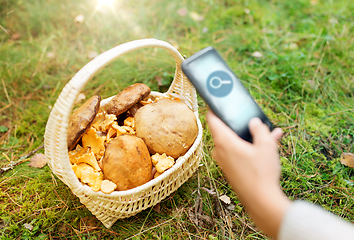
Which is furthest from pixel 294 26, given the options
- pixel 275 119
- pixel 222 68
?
pixel 222 68

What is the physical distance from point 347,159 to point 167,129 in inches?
80.1

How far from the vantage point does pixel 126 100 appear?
213 centimetres

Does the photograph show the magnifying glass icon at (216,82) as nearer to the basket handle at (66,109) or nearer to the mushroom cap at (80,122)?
the basket handle at (66,109)

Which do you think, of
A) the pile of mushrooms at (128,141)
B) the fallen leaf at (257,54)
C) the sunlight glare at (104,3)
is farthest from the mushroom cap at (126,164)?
the sunlight glare at (104,3)

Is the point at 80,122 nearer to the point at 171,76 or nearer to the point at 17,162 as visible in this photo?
the point at 17,162

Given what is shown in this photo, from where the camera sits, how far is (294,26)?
431 centimetres

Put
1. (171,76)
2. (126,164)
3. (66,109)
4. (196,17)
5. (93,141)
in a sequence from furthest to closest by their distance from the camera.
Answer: (196,17) < (171,76) < (93,141) < (126,164) < (66,109)

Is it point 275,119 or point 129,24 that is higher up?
point 129,24

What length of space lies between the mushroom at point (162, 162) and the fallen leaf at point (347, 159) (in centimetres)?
193

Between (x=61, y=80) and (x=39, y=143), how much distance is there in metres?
1.10

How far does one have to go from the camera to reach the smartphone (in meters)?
1.46

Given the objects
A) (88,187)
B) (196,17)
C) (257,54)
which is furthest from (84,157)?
(196,17)

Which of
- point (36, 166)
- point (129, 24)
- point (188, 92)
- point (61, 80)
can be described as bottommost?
point (36, 166)

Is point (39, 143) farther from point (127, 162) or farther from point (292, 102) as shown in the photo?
point (292, 102)
